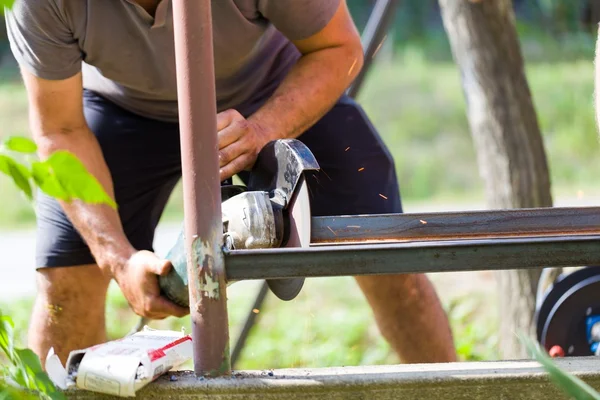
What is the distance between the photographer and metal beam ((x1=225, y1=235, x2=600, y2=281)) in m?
1.69

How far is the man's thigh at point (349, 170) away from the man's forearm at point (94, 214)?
59cm

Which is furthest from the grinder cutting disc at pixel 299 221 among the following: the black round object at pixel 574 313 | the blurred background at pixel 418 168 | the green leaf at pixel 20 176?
the blurred background at pixel 418 168

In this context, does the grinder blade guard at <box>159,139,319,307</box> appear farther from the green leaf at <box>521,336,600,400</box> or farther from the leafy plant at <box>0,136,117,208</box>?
the green leaf at <box>521,336,600,400</box>

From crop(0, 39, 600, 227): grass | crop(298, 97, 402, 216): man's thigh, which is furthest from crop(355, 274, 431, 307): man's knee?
crop(0, 39, 600, 227): grass

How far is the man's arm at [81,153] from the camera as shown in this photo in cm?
242

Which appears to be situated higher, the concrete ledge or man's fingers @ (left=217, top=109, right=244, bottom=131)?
man's fingers @ (left=217, top=109, right=244, bottom=131)

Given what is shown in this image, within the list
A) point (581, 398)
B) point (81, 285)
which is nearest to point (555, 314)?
point (81, 285)

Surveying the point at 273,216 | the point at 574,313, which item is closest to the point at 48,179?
the point at 273,216

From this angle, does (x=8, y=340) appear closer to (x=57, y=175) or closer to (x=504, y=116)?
(x=57, y=175)

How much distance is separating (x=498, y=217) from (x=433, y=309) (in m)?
0.93

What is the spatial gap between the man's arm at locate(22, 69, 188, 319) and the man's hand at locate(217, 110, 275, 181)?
0.99 ft

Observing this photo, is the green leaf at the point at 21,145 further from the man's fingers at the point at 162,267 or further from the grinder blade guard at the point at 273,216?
the man's fingers at the point at 162,267

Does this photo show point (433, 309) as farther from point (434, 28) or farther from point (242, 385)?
point (434, 28)

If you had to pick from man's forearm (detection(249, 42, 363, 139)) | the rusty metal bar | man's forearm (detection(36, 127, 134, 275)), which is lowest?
the rusty metal bar
